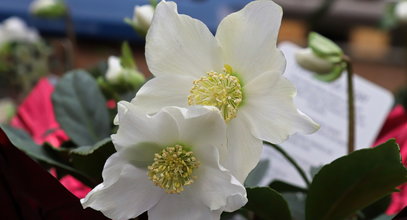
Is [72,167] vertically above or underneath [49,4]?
above

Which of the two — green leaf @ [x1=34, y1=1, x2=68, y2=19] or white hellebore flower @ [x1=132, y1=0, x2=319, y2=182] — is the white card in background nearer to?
white hellebore flower @ [x1=132, y1=0, x2=319, y2=182]

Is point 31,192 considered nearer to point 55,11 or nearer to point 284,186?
point 284,186

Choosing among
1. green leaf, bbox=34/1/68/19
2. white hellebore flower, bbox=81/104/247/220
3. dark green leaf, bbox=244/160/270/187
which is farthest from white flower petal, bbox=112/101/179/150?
green leaf, bbox=34/1/68/19

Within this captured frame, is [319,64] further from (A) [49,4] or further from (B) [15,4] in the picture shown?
(B) [15,4]

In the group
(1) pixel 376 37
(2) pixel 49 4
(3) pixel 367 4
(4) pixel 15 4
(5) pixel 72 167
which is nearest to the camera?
(5) pixel 72 167

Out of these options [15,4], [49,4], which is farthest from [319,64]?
[15,4]

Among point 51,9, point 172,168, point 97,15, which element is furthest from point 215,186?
point 97,15

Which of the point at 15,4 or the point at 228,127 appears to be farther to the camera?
the point at 15,4
